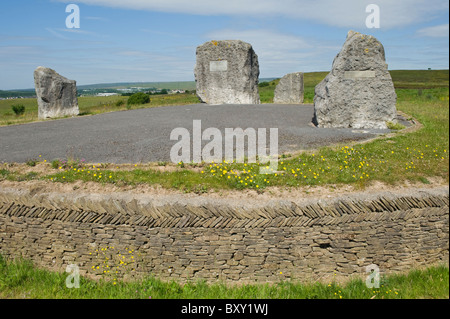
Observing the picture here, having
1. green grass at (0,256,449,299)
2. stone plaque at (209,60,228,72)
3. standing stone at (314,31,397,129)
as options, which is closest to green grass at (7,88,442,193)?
green grass at (0,256,449,299)

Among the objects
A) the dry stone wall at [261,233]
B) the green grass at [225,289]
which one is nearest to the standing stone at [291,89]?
the dry stone wall at [261,233]

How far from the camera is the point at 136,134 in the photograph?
11.2m

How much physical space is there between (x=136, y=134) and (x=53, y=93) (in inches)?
331

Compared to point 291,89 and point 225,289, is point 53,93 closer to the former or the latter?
point 291,89

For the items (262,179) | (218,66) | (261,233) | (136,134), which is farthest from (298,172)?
(218,66)

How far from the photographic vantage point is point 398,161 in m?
7.50

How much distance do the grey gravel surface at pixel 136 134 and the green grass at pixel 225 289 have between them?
323 cm

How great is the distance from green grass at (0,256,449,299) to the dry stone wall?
25 cm

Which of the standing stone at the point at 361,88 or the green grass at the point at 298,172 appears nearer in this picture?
the green grass at the point at 298,172

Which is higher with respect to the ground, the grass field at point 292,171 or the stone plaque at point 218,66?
the stone plaque at point 218,66

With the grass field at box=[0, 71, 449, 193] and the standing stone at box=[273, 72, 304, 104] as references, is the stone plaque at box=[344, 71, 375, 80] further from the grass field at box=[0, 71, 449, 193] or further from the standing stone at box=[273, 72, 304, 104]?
the standing stone at box=[273, 72, 304, 104]

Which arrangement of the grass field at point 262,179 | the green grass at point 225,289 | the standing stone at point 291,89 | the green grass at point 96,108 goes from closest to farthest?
the green grass at point 225,289
the grass field at point 262,179
the green grass at point 96,108
the standing stone at point 291,89

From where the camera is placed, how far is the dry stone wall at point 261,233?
5.82 metres

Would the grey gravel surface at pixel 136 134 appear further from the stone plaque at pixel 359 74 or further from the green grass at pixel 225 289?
the green grass at pixel 225 289
